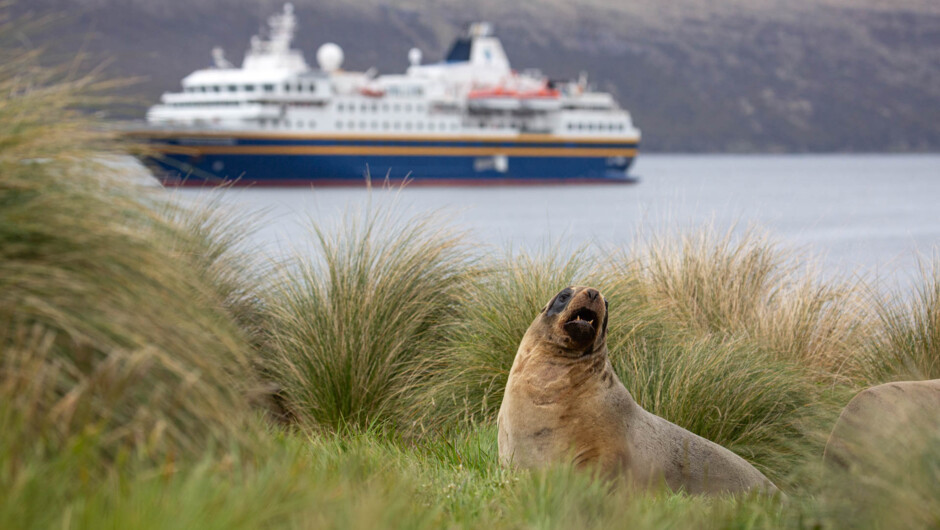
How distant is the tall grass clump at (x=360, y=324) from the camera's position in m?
5.36

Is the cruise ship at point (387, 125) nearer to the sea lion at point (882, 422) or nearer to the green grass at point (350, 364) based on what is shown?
the green grass at point (350, 364)

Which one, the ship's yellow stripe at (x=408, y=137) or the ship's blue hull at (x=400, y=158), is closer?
the ship's yellow stripe at (x=408, y=137)

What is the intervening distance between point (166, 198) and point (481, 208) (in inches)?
1603

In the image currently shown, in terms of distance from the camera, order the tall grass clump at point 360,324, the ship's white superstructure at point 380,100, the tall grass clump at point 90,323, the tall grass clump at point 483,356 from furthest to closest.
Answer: the ship's white superstructure at point 380,100, the tall grass clump at point 360,324, the tall grass clump at point 483,356, the tall grass clump at point 90,323

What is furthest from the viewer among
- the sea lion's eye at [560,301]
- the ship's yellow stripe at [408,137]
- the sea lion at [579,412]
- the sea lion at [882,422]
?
the ship's yellow stripe at [408,137]

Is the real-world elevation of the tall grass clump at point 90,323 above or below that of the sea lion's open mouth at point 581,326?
above

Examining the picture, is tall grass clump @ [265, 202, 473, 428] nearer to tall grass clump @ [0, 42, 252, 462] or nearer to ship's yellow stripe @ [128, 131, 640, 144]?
tall grass clump @ [0, 42, 252, 462]

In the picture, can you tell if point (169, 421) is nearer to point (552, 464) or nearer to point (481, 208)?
point (552, 464)

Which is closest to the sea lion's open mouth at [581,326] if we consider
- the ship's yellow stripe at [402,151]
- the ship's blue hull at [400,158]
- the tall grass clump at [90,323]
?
the tall grass clump at [90,323]

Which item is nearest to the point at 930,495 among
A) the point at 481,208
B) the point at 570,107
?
the point at 481,208

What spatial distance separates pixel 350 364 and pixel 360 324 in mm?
216

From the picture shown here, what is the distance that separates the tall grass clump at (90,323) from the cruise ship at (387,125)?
39530 mm

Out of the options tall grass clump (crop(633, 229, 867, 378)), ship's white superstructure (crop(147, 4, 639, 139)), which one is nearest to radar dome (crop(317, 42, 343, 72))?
ship's white superstructure (crop(147, 4, 639, 139))

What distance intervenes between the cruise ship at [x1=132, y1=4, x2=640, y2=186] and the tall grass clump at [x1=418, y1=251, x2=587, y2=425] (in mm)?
37355
